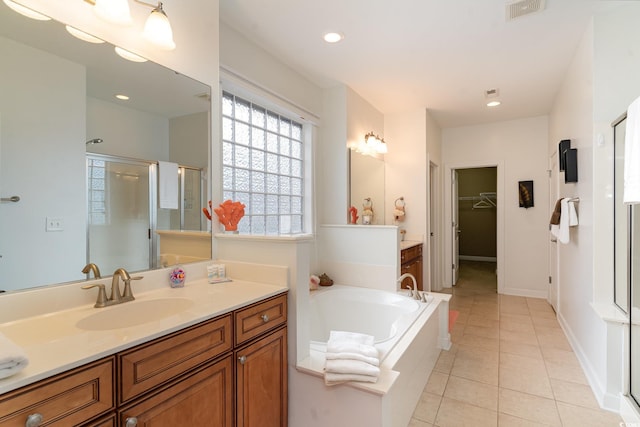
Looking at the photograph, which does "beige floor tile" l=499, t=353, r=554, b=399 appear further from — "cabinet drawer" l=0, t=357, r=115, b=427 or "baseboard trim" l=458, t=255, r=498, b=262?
"baseboard trim" l=458, t=255, r=498, b=262

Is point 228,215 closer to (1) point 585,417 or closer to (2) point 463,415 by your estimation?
(2) point 463,415

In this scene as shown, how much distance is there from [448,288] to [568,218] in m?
2.62

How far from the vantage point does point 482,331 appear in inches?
125

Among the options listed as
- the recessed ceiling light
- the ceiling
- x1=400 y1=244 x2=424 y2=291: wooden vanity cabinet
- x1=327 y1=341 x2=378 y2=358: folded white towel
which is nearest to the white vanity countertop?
x1=327 y1=341 x2=378 y2=358: folded white towel

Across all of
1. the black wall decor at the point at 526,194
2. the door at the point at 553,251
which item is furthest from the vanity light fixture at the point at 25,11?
the black wall decor at the point at 526,194

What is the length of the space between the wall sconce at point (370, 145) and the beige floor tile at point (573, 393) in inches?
110

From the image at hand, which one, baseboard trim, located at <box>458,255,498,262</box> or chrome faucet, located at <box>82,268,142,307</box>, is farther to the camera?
baseboard trim, located at <box>458,255,498,262</box>

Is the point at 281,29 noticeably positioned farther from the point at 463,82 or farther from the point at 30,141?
the point at 463,82

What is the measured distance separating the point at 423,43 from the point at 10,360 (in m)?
3.00

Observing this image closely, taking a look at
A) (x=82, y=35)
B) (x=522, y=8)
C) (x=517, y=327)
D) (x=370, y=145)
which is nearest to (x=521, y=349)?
(x=517, y=327)

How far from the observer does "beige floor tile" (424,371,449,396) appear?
2165mm

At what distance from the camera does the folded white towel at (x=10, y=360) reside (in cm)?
69

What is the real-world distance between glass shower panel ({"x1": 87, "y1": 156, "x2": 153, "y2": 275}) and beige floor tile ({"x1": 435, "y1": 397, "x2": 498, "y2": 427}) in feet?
6.40

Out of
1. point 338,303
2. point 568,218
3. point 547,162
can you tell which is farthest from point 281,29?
point 547,162
